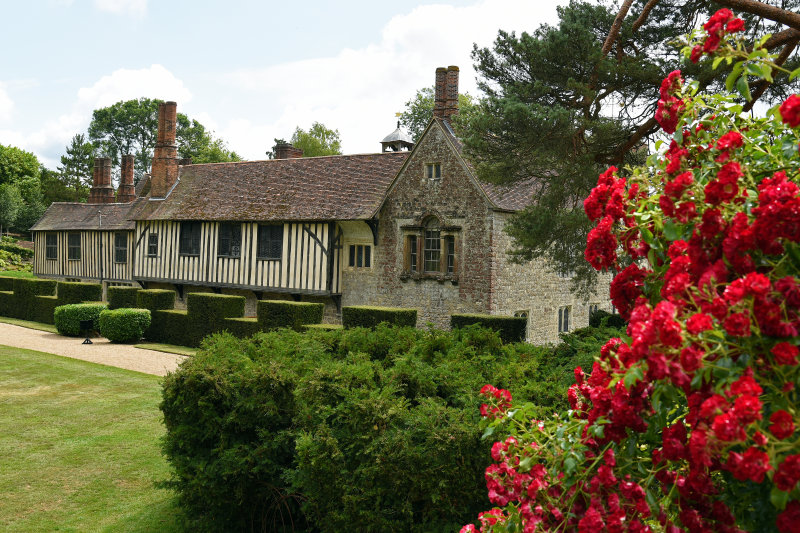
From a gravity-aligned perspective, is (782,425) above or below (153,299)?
above

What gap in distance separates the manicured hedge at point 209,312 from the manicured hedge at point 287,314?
128 cm

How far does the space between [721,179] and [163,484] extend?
240 inches

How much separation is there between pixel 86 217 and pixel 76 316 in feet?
38.4

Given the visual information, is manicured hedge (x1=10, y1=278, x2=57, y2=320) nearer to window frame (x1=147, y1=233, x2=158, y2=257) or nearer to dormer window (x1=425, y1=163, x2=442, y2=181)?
window frame (x1=147, y1=233, x2=158, y2=257)

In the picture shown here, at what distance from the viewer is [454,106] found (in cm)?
1953

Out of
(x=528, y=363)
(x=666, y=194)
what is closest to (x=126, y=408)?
(x=528, y=363)

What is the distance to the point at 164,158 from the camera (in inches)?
1051

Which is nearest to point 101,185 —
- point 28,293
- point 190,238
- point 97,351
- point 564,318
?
point 28,293

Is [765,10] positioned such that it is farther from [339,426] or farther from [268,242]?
[268,242]

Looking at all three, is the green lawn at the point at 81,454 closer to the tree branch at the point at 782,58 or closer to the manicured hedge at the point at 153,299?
the manicured hedge at the point at 153,299

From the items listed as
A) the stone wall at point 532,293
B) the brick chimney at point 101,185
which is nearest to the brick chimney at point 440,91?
the stone wall at point 532,293

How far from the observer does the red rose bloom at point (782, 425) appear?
6.25 feet

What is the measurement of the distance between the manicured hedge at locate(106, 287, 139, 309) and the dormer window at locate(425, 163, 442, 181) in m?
9.91

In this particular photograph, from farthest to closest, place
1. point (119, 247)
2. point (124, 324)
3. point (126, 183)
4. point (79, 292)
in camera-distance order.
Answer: point (126, 183), point (119, 247), point (79, 292), point (124, 324)
